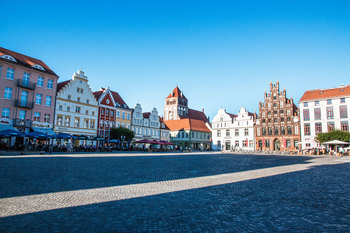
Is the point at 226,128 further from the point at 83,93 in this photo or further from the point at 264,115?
the point at 83,93

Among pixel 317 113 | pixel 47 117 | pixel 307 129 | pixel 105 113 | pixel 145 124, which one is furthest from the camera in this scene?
pixel 145 124

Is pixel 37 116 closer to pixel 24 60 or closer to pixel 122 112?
pixel 24 60

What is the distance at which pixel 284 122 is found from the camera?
2655 inches

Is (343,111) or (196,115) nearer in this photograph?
(343,111)

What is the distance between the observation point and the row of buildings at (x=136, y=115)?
131 ft

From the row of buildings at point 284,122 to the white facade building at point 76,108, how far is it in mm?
33750

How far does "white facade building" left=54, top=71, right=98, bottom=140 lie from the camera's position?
47.7 metres

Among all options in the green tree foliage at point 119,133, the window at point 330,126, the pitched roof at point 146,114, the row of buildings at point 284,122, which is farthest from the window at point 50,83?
the window at point 330,126

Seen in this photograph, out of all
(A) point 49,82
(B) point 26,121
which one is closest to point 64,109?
(A) point 49,82

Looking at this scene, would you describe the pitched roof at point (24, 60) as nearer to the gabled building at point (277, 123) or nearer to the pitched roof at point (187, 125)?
the pitched roof at point (187, 125)

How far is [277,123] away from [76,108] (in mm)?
50550

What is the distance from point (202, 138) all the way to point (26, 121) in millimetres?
56959

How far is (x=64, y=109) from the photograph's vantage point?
48281mm

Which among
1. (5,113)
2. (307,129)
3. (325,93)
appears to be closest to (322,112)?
(325,93)
